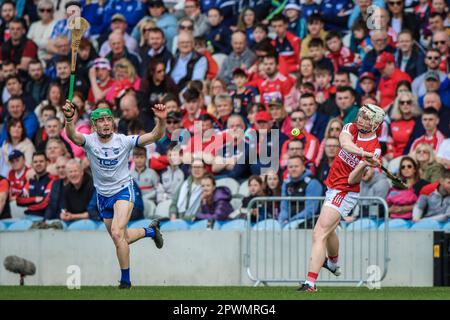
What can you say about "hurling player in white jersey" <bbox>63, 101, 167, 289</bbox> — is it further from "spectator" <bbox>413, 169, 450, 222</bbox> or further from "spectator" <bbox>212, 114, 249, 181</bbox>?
"spectator" <bbox>212, 114, 249, 181</bbox>

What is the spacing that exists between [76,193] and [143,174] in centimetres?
120

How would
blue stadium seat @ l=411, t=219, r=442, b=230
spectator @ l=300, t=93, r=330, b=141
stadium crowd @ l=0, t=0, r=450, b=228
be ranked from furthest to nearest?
spectator @ l=300, t=93, r=330, b=141
stadium crowd @ l=0, t=0, r=450, b=228
blue stadium seat @ l=411, t=219, r=442, b=230

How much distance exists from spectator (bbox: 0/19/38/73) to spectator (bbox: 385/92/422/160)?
8789mm

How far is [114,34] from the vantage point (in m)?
24.6

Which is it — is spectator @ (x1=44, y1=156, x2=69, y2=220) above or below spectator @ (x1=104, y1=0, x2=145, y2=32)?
below

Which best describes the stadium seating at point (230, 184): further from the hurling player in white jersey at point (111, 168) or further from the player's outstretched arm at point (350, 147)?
the player's outstretched arm at point (350, 147)

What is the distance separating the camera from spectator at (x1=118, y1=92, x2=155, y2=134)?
22891 millimetres

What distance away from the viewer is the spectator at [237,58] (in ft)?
75.8

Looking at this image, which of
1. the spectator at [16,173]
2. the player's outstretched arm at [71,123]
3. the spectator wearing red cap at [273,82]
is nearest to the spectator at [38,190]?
the spectator at [16,173]

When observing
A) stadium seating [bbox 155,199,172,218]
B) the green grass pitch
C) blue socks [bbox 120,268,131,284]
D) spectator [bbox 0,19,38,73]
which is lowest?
the green grass pitch

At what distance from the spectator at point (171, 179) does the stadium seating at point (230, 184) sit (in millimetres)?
702

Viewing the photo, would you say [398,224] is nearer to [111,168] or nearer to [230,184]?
[230,184]

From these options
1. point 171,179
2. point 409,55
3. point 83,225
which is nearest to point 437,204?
point 409,55

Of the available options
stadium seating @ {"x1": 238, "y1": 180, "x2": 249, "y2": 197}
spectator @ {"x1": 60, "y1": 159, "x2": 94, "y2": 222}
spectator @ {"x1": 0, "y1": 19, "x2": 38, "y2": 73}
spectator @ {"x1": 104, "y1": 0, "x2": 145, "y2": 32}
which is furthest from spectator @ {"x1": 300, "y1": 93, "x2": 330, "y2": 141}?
spectator @ {"x1": 0, "y1": 19, "x2": 38, "y2": 73}
